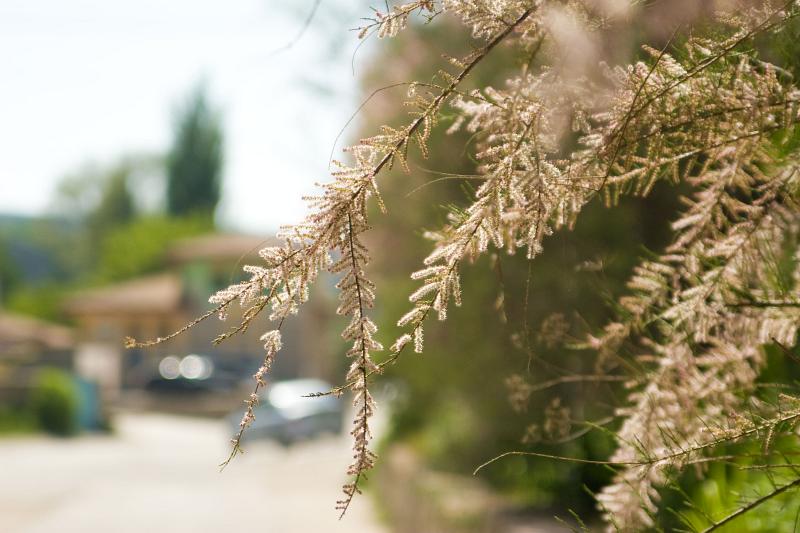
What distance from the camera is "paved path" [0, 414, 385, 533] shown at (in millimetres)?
11219

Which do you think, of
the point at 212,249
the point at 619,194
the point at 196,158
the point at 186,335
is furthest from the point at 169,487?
the point at 196,158

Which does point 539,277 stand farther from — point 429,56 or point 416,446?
point 416,446

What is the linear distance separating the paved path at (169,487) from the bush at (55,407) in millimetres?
670

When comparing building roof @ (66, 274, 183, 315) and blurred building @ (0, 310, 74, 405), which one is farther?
building roof @ (66, 274, 183, 315)

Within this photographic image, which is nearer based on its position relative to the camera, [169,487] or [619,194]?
[619,194]

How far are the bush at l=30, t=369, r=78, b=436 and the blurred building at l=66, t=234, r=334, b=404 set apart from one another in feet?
25.9

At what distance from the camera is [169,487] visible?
14.2 metres

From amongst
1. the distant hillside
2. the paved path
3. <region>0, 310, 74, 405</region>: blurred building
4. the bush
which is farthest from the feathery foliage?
the distant hillside

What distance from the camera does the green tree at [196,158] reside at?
52844mm

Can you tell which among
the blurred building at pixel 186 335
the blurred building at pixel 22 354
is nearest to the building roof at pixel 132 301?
the blurred building at pixel 186 335

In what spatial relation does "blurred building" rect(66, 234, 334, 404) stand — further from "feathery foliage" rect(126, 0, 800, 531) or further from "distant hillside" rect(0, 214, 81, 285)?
"feathery foliage" rect(126, 0, 800, 531)

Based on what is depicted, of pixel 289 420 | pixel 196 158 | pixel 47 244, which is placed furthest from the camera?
pixel 47 244

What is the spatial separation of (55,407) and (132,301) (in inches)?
672

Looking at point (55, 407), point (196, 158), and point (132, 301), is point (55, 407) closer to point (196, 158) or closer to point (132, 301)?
point (132, 301)
